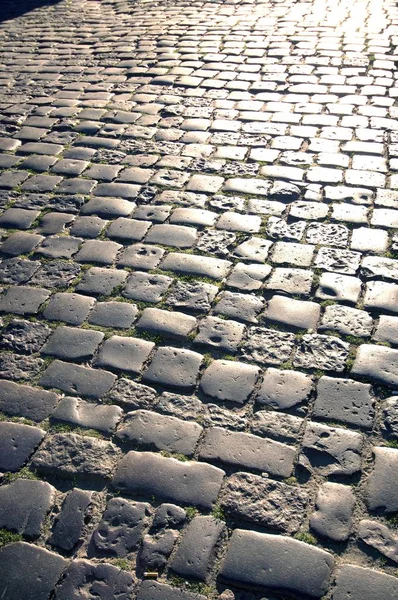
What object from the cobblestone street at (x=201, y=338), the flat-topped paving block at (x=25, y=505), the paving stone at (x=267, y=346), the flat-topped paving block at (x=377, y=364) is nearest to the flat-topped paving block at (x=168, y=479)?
the cobblestone street at (x=201, y=338)

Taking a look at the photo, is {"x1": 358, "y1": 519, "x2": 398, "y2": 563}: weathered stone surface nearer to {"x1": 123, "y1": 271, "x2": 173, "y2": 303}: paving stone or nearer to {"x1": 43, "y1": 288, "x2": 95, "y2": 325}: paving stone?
{"x1": 123, "y1": 271, "x2": 173, "y2": 303}: paving stone

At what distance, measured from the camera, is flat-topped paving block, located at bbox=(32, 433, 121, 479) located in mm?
2404

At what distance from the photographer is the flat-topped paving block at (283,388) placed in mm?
2669

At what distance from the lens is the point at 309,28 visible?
23.5 ft

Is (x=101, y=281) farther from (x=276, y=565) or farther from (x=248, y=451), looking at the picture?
(x=276, y=565)

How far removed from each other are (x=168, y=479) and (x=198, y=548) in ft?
1.02

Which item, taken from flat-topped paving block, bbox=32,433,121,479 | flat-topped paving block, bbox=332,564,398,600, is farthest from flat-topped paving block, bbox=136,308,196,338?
flat-topped paving block, bbox=332,564,398,600

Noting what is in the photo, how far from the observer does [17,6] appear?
917cm

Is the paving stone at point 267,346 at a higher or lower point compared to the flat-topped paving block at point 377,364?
higher

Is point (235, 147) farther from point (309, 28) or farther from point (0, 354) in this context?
point (309, 28)

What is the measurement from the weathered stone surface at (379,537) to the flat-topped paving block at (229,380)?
2.41ft

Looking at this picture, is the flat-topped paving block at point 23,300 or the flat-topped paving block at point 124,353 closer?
the flat-topped paving block at point 124,353

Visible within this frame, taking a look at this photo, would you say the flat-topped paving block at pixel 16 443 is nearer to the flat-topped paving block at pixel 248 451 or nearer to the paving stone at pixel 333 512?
the flat-topped paving block at pixel 248 451

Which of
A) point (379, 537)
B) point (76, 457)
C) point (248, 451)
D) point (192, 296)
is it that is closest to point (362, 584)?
point (379, 537)
